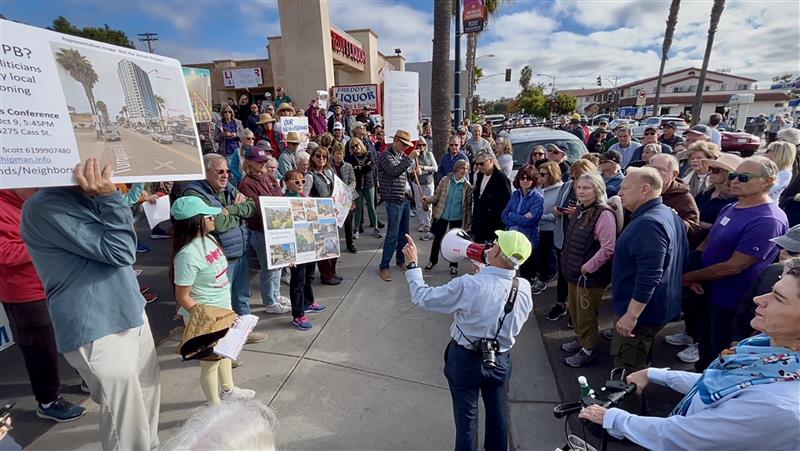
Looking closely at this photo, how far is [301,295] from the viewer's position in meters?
4.09

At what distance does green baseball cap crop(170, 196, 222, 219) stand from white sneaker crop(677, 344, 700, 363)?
436cm

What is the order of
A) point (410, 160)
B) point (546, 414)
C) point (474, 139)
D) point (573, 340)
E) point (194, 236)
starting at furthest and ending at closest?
point (474, 139) → point (410, 160) → point (573, 340) → point (546, 414) → point (194, 236)

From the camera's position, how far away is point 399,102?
5676 millimetres

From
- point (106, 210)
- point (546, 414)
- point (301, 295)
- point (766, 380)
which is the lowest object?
point (546, 414)

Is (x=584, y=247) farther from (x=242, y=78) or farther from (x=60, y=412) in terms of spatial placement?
(x=242, y=78)

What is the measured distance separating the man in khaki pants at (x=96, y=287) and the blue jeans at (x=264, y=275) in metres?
1.95

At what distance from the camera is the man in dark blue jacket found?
2.52 m

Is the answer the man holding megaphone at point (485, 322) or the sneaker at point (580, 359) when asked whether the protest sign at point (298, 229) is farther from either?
the sneaker at point (580, 359)

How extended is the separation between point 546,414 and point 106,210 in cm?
324

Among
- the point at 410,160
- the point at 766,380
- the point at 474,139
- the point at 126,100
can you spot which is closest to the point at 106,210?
the point at 126,100

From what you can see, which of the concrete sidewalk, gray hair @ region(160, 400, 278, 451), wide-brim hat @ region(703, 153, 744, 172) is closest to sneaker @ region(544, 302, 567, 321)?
the concrete sidewalk

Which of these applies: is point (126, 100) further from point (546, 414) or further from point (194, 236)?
point (546, 414)

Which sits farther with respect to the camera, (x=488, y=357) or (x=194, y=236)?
(x=194, y=236)

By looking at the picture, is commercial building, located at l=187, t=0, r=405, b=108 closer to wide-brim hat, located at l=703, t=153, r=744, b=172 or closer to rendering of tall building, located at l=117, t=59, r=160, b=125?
wide-brim hat, located at l=703, t=153, r=744, b=172
